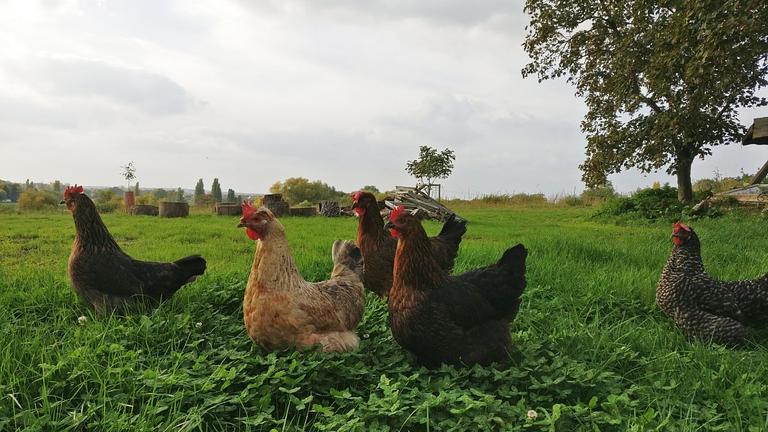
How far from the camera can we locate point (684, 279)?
398 cm

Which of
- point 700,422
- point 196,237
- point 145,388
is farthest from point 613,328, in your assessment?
point 196,237

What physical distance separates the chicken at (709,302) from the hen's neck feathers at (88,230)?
215 inches

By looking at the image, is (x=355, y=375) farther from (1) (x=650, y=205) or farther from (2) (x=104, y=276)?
(1) (x=650, y=205)

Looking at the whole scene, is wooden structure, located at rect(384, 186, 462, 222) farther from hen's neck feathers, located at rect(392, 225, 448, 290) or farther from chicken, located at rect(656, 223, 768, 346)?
hen's neck feathers, located at rect(392, 225, 448, 290)

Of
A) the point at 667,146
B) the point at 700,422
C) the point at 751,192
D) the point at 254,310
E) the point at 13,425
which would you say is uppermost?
the point at 667,146

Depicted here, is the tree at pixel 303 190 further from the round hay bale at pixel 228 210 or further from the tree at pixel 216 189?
the round hay bale at pixel 228 210

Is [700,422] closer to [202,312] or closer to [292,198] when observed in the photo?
[202,312]

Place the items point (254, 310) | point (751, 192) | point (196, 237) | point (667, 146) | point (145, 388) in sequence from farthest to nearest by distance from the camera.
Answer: point (667, 146) < point (751, 192) < point (196, 237) < point (254, 310) < point (145, 388)

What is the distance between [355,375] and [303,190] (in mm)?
25608

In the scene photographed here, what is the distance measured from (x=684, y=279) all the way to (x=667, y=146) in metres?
14.4

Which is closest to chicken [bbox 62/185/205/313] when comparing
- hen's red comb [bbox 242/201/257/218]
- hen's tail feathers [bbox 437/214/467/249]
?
hen's red comb [bbox 242/201/257/218]

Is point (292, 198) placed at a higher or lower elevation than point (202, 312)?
higher

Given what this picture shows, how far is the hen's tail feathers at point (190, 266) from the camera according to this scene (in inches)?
159

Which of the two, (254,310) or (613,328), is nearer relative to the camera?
(254,310)
